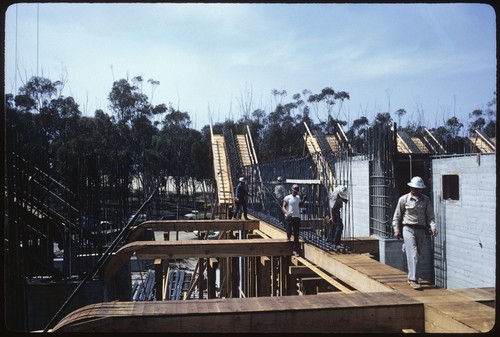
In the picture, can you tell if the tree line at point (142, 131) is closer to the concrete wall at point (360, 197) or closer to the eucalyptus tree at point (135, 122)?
the eucalyptus tree at point (135, 122)

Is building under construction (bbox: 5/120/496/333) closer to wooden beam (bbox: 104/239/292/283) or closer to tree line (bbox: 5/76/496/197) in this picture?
wooden beam (bbox: 104/239/292/283)

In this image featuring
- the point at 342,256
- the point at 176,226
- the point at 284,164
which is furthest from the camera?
the point at 284,164

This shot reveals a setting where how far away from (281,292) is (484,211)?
18.4 feet

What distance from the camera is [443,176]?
13.3m

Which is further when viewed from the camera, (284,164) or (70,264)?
(284,164)

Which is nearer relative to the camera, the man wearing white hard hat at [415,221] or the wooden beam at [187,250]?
the man wearing white hard hat at [415,221]

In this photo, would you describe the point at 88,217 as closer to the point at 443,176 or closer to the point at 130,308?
the point at 130,308

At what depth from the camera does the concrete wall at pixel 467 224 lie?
11.3 metres

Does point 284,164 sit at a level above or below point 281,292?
above

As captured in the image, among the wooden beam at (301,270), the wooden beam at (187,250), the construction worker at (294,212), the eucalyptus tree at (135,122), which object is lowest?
the wooden beam at (301,270)

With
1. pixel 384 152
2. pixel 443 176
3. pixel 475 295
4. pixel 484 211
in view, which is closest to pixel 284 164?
pixel 384 152

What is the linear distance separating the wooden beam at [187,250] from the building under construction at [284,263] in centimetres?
2

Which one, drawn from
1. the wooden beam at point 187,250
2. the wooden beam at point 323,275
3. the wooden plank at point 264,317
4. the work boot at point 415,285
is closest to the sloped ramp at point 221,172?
the wooden beam at point 187,250

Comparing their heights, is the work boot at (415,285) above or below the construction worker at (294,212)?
below
